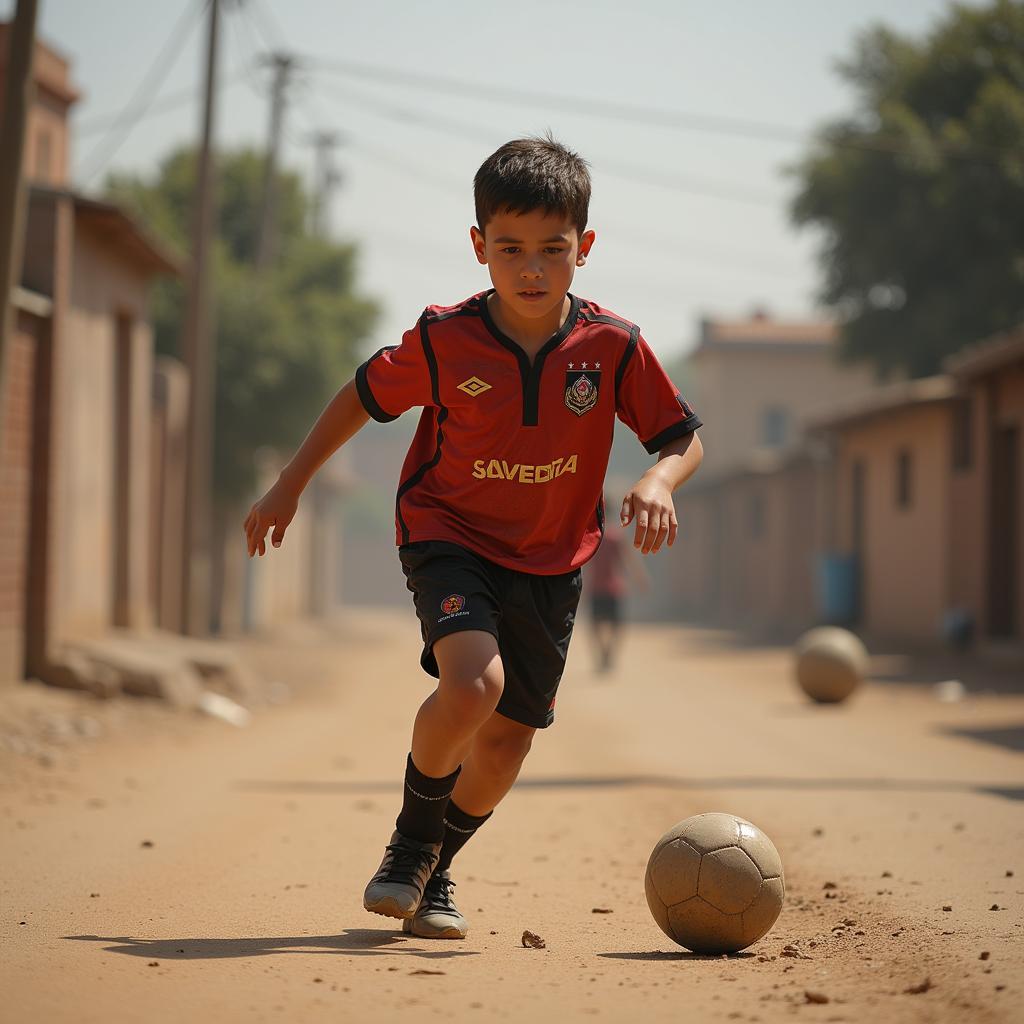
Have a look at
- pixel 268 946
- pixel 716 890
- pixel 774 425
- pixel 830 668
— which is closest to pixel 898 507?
pixel 830 668

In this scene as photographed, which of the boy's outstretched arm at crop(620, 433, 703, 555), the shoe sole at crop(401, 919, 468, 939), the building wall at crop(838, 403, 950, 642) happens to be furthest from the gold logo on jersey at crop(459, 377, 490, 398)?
the building wall at crop(838, 403, 950, 642)

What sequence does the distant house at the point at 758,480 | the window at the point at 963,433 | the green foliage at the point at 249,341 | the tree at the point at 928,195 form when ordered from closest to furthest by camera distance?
1. the window at the point at 963,433
2. the green foliage at the point at 249,341
3. the tree at the point at 928,195
4. the distant house at the point at 758,480

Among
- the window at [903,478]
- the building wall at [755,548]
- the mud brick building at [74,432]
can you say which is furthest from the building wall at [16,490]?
the building wall at [755,548]

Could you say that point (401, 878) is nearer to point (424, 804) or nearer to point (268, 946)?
point (424, 804)

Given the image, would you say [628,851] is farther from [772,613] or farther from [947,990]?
[772,613]

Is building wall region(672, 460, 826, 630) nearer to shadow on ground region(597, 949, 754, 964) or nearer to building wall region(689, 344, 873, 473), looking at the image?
building wall region(689, 344, 873, 473)

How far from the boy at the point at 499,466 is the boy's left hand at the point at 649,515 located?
43 millimetres

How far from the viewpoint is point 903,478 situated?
26750mm

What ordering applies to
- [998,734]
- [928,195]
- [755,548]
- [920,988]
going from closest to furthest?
[920,988]
[998,734]
[928,195]
[755,548]

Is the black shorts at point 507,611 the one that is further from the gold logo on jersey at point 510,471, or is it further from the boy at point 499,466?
the gold logo on jersey at point 510,471

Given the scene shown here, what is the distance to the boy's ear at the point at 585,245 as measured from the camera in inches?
192

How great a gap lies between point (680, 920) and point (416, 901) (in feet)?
2.61

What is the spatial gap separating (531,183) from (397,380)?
0.73 m

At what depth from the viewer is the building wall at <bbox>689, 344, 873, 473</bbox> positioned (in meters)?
55.5
